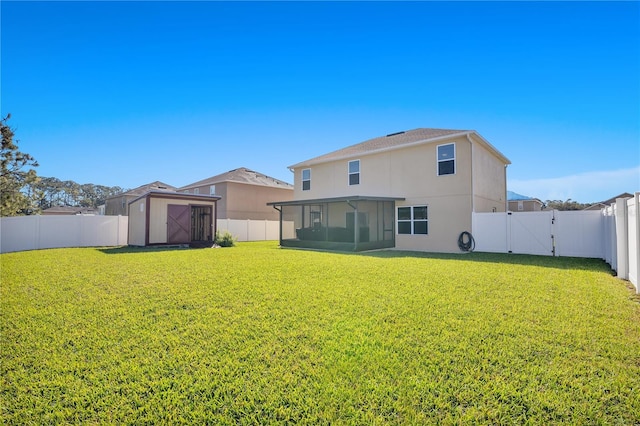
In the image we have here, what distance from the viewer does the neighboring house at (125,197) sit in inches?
1204

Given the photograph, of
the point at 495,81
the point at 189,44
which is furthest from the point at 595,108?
the point at 189,44

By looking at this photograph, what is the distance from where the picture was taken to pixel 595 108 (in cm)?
1345

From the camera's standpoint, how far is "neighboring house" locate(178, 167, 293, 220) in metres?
25.1

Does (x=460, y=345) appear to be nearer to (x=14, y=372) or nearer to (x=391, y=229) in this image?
(x=14, y=372)

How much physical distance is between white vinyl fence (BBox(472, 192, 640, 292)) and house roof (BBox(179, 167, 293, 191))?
18.8 metres

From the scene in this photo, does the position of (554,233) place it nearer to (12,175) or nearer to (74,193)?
(12,175)

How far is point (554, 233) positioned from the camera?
11.2m

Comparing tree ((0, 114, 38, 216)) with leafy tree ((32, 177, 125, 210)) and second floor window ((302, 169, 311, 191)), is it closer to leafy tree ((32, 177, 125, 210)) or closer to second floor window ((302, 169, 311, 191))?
second floor window ((302, 169, 311, 191))

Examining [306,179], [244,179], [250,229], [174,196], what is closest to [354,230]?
[306,179]

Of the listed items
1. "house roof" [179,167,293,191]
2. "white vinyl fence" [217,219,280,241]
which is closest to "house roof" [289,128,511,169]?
"white vinyl fence" [217,219,280,241]

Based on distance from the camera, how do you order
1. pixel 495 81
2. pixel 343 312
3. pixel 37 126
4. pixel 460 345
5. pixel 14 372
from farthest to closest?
pixel 37 126 < pixel 495 81 < pixel 343 312 < pixel 460 345 < pixel 14 372

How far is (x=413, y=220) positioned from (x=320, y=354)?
1238cm

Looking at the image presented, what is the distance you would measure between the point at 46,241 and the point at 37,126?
552 cm

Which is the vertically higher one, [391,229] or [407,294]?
[391,229]
